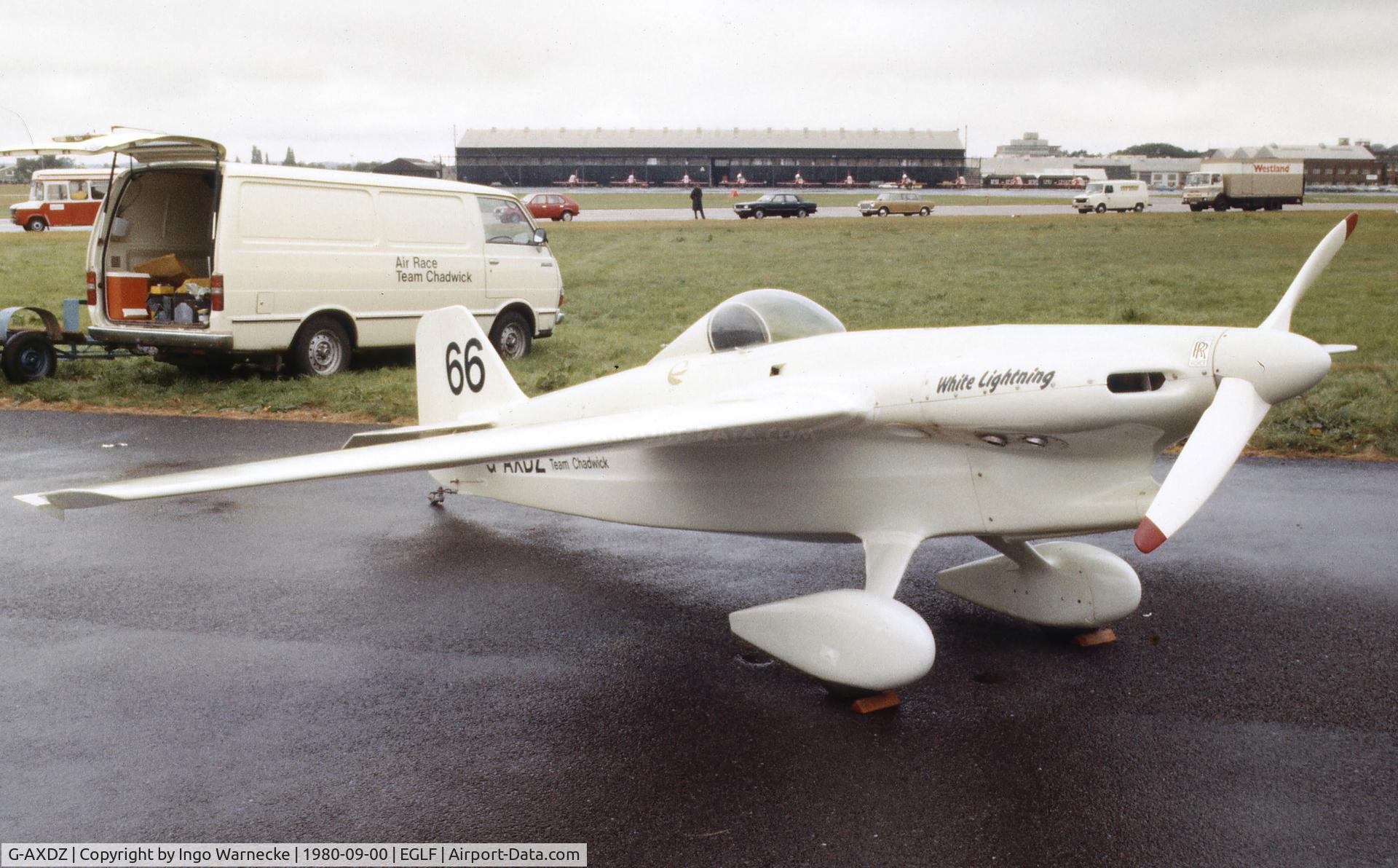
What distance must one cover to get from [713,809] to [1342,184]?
134 metres

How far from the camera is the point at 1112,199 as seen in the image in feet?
168

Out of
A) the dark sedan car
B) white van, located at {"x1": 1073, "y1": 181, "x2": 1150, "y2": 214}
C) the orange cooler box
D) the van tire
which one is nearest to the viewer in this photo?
the orange cooler box

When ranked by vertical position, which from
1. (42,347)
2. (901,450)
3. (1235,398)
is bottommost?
(42,347)

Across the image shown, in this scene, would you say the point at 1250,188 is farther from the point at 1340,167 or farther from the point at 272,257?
the point at 1340,167

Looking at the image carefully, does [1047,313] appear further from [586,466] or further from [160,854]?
[160,854]

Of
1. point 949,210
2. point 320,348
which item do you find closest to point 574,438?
point 320,348

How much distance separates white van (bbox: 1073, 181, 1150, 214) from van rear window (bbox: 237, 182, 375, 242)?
43.0 meters

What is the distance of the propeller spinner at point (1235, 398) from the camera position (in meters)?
4.04

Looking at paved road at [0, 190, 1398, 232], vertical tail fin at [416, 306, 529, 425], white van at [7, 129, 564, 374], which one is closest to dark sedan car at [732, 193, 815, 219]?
paved road at [0, 190, 1398, 232]

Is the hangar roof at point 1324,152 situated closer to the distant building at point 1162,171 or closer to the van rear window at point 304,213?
the distant building at point 1162,171

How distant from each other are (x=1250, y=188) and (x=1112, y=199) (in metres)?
6.73

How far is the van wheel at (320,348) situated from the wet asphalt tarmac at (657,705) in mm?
5408

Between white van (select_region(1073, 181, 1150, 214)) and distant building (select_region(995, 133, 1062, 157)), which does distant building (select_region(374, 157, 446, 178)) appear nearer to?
white van (select_region(1073, 181, 1150, 214))

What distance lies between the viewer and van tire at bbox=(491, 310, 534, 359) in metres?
15.0
